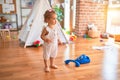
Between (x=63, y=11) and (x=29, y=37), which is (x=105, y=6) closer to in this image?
(x=63, y=11)

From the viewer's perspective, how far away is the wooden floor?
201 cm

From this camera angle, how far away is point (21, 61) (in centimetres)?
258

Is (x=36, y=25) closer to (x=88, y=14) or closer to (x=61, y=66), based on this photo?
(x=61, y=66)

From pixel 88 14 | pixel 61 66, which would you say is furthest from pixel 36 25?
pixel 88 14

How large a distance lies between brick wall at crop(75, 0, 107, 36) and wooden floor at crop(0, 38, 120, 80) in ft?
5.57

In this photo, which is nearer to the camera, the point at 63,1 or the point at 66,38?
the point at 66,38

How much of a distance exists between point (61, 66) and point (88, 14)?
9.20 ft

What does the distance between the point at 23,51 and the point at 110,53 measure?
1.67 m

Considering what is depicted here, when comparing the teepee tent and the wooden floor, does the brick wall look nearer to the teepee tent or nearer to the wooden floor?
the teepee tent

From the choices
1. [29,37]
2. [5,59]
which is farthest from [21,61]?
[29,37]

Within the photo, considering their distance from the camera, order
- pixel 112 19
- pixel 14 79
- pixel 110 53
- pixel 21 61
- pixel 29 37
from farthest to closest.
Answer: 1. pixel 112 19
2. pixel 29 37
3. pixel 110 53
4. pixel 21 61
5. pixel 14 79

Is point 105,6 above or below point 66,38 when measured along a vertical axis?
above

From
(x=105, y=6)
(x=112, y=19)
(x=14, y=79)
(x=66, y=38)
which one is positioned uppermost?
(x=105, y=6)

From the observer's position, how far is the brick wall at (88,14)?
471 centimetres
